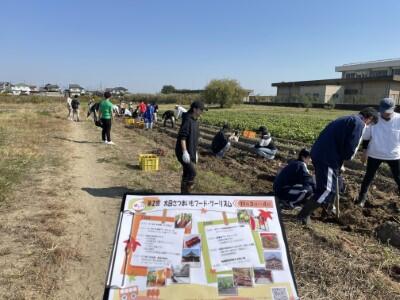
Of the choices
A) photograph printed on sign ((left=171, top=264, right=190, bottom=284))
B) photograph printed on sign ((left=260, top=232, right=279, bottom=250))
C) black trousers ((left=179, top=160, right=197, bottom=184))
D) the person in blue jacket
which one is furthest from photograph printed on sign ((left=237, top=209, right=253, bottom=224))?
black trousers ((left=179, top=160, right=197, bottom=184))

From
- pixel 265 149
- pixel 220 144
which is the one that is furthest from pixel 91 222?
pixel 265 149

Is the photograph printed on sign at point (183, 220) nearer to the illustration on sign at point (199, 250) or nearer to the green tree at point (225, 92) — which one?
the illustration on sign at point (199, 250)

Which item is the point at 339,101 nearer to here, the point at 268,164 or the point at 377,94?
the point at 377,94

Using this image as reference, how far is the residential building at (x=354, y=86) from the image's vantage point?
45.7 meters

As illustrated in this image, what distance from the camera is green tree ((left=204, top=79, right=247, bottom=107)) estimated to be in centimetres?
5581

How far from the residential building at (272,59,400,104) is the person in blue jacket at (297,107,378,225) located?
43559 mm

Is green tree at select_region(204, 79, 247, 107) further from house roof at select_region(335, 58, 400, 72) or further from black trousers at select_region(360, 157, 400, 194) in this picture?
black trousers at select_region(360, 157, 400, 194)

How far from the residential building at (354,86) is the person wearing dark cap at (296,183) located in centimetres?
4282

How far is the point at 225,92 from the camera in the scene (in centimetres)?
5581

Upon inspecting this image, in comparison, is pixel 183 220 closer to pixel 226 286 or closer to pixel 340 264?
pixel 226 286

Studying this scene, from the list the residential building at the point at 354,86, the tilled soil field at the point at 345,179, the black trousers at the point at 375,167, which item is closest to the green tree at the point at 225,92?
the residential building at the point at 354,86

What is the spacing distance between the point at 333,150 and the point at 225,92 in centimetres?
5158

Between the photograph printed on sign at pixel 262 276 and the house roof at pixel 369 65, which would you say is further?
the house roof at pixel 369 65

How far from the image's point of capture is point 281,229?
2.54m
